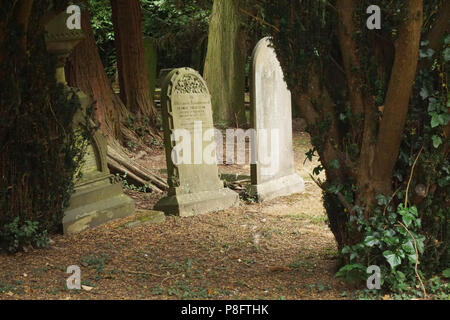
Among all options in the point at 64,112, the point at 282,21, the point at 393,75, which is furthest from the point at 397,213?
the point at 64,112

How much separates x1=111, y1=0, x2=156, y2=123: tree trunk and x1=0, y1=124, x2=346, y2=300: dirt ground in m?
5.99

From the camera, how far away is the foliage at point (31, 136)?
614 cm

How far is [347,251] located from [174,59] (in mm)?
18742

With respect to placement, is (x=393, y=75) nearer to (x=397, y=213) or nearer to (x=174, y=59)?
(x=397, y=213)

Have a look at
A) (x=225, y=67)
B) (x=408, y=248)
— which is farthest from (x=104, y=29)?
(x=408, y=248)

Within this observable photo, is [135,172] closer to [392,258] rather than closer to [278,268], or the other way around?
[278,268]

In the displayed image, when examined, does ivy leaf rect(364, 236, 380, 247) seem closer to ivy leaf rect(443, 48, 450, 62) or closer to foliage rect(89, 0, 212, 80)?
ivy leaf rect(443, 48, 450, 62)

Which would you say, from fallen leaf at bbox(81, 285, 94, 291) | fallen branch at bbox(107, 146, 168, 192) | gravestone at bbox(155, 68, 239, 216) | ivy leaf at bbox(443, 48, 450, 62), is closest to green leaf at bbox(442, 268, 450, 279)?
ivy leaf at bbox(443, 48, 450, 62)

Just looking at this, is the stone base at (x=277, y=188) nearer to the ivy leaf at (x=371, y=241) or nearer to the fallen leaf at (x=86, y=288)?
the fallen leaf at (x=86, y=288)

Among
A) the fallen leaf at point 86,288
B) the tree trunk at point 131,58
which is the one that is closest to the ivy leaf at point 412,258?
the fallen leaf at point 86,288

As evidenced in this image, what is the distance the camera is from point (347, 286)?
5.04 metres

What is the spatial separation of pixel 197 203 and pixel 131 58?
6110mm

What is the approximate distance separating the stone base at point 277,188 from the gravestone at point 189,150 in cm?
61

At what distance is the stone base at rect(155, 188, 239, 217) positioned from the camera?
324 inches
